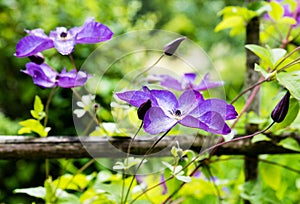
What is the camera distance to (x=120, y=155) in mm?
743

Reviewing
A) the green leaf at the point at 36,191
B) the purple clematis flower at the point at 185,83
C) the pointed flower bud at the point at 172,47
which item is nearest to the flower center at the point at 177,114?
the pointed flower bud at the point at 172,47

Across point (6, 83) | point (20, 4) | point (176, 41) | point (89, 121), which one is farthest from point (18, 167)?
point (176, 41)

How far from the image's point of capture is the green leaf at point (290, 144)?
763mm

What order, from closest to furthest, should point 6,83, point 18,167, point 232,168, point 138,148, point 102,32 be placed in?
point 102,32, point 138,148, point 232,168, point 18,167, point 6,83

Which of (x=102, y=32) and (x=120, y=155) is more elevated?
(x=102, y=32)

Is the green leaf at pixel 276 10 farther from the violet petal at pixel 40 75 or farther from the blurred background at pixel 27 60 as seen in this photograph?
the blurred background at pixel 27 60

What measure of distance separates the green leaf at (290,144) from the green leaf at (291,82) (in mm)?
218

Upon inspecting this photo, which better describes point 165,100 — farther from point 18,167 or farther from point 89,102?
point 18,167

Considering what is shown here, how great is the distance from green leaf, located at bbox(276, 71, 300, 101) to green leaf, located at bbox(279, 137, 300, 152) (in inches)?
8.6

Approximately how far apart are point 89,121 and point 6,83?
1277 millimetres

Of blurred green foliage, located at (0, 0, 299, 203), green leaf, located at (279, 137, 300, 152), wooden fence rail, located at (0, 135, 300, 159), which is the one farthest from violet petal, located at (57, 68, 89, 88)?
blurred green foliage, located at (0, 0, 299, 203)

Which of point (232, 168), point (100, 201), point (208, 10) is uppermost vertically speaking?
point (208, 10)

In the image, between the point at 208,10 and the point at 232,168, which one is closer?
the point at 232,168

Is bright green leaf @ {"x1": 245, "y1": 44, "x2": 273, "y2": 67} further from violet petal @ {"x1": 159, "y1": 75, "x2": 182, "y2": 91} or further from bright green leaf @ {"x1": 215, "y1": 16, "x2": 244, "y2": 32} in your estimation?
bright green leaf @ {"x1": 215, "y1": 16, "x2": 244, "y2": 32}
